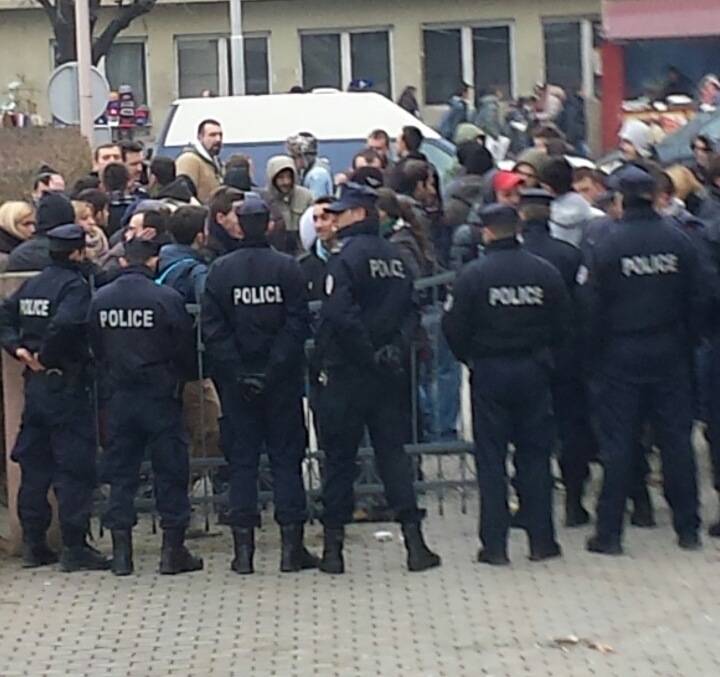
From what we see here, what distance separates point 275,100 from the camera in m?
19.5

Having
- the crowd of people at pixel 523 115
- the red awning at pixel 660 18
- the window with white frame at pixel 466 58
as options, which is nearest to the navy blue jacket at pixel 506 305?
the crowd of people at pixel 523 115

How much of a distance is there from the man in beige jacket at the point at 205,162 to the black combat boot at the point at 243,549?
5331 mm

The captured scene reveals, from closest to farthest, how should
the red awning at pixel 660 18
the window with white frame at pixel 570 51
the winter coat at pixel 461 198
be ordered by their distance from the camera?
the winter coat at pixel 461 198 → the red awning at pixel 660 18 → the window with white frame at pixel 570 51

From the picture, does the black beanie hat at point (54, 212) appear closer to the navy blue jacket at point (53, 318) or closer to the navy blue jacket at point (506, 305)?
the navy blue jacket at point (53, 318)

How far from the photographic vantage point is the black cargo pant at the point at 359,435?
9914mm

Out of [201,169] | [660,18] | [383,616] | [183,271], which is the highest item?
[660,18]

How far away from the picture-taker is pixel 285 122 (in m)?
19.2

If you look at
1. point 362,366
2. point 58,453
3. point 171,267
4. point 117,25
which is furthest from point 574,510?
point 117,25

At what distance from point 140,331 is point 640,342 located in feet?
8.27

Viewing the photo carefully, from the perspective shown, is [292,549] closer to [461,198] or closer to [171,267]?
[171,267]

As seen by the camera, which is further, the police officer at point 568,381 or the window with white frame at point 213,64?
the window with white frame at point 213,64

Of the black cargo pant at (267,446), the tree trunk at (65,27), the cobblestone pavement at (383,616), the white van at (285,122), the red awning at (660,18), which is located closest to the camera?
the cobblestone pavement at (383,616)

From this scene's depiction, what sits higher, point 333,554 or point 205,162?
point 205,162

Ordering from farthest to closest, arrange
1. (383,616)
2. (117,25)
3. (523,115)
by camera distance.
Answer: (117,25) → (523,115) → (383,616)
